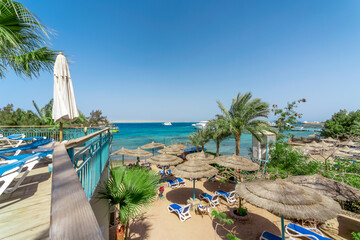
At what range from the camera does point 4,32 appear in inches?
149

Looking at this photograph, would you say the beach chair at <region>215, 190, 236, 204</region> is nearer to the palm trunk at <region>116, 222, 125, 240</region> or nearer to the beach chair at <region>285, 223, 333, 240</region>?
the beach chair at <region>285, 223, 333, 240</region>

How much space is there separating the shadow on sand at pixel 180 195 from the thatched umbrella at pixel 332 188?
6171 millimetres

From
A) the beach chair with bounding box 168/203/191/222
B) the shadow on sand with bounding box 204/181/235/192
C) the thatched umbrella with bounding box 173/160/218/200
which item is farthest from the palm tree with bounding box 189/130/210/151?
the beach chair with bounding box 168/203/191/222

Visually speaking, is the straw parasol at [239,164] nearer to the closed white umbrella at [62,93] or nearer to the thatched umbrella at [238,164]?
the thatched umbrella at [238,164]

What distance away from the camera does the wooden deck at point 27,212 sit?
1.85 m

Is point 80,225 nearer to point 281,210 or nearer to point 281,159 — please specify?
point 281,210

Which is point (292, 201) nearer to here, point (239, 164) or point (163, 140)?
point (239, 164)

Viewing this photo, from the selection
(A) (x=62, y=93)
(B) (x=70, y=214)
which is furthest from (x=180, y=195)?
(B) (x=70, y=214)

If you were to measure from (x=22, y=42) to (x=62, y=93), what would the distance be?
1.96 metres

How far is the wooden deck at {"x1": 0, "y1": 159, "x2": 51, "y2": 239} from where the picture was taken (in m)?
1.85

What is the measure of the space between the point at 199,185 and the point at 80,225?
12890mm

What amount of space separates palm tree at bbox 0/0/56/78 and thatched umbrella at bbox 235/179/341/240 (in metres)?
8.11

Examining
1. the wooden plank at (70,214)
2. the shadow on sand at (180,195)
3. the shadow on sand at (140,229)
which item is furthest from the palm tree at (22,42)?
the shadow on sand at (180,195)

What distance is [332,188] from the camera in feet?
20.1
